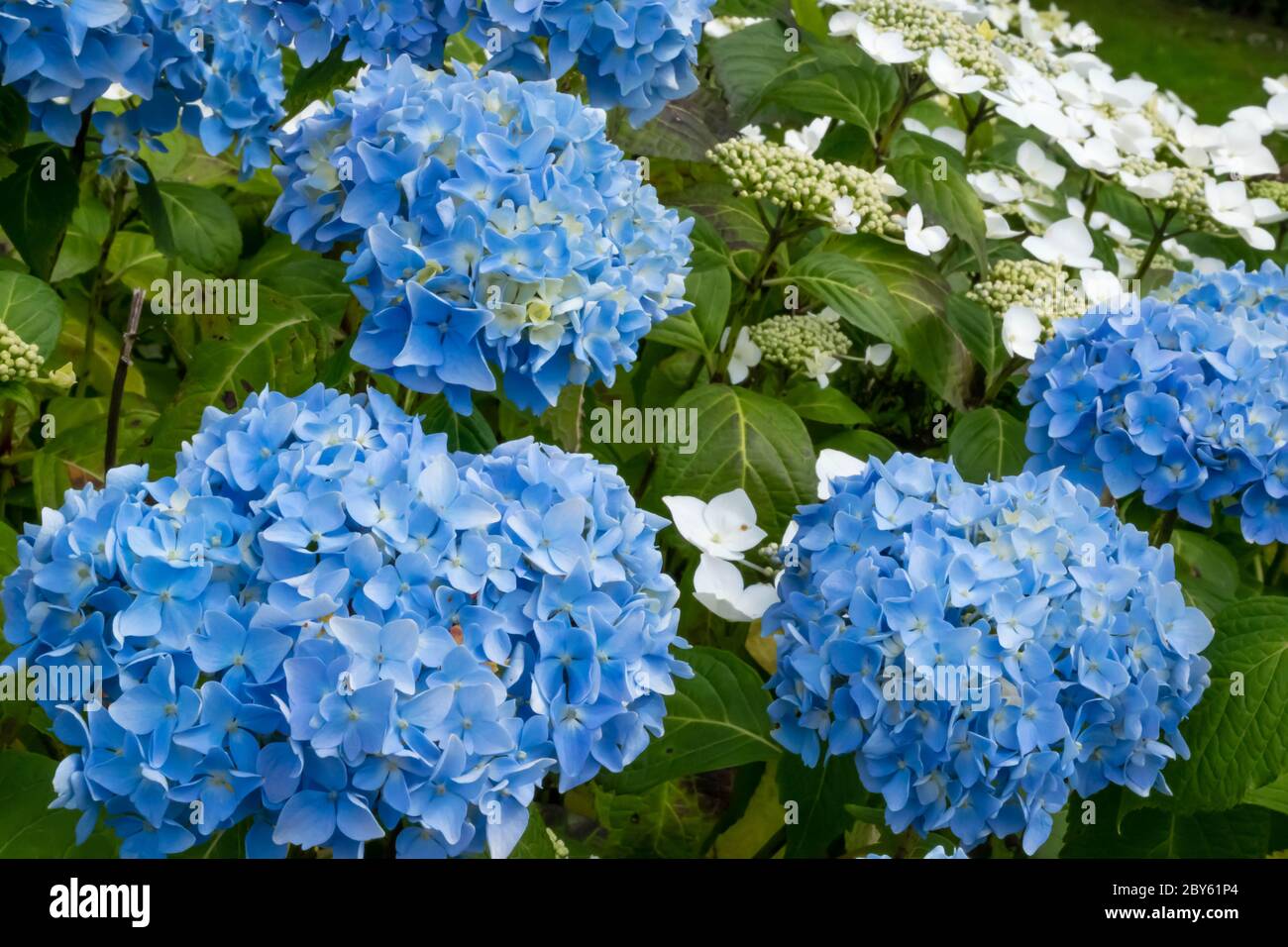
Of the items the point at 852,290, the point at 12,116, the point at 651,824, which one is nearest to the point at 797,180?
the point at 852,290

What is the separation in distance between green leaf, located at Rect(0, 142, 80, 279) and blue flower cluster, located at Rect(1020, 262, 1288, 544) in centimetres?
166

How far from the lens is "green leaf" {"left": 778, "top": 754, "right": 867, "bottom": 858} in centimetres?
204

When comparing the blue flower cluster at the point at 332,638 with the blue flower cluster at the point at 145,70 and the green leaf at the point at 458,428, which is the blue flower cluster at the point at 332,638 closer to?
the green leaf at the point at 458,428

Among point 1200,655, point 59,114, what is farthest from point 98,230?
point 1200,655

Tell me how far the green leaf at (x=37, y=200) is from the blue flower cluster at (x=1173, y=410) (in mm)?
1658

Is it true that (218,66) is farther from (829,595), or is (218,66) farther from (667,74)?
(829,595)

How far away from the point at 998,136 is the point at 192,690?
313 centimetres

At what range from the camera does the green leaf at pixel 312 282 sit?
103 inches

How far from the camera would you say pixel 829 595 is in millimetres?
1842

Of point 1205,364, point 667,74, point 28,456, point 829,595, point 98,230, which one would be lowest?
point 28,456

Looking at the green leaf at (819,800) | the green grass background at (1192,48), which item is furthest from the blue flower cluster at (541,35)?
the green grass background at (1192,48)

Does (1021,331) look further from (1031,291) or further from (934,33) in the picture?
(934,33)

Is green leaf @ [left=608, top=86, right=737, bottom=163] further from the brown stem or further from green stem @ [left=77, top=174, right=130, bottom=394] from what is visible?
the brown stem

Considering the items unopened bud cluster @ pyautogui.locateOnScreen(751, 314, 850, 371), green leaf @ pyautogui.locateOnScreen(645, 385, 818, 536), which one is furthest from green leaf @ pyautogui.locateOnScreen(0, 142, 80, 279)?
unopened bud cluster @ pyautogui.locateOnScreen(751, 314, 850, 371)
